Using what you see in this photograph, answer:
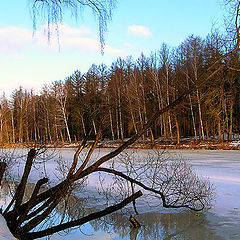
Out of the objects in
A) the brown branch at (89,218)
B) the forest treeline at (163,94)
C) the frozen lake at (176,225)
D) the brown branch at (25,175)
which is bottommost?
the frozen lake at (176,225)

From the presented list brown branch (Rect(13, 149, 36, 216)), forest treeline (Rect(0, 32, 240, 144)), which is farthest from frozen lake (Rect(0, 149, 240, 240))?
forest treeline (Rect(0, 32, 240, 144))

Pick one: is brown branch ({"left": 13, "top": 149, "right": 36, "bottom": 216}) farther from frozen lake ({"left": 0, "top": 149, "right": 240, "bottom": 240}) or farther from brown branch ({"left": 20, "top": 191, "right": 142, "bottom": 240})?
frozen lake ({"left": 0, "top": 149, "right": 240, "bottom": 240})

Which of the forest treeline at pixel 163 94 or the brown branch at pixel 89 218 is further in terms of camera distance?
the forest treeline at pixel 163 94

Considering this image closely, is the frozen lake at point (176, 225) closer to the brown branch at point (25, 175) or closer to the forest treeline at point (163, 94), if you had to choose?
the brown branch at point (25, 175)

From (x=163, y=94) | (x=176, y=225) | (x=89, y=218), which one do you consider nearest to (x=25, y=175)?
(x=89, y=218)

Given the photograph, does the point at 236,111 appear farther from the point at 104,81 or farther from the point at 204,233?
the point at 204,233

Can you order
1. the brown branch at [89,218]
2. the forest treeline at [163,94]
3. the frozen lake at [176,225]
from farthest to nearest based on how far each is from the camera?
1. the forest treeline at [163,94]
2. the frozen lake at [176,225]
3. the brown branch at [89,218]

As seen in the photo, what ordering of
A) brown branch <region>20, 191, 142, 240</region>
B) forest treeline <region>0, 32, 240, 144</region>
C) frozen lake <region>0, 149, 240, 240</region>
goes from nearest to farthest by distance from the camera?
1. brown branch <region>20, 191, 142, 240</region>
2. frozen lake <region>0, 149, 240, 240</region>
3. forest treeline <region>0, 32, 240, 144</region>

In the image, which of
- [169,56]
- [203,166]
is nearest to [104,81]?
[169,56]

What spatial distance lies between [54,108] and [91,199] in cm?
2508

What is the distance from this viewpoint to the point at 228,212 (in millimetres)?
6562

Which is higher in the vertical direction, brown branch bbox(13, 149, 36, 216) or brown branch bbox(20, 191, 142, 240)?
brown branch bbox(13, 149, 36, 216)

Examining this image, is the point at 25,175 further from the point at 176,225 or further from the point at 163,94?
the point at 163,94

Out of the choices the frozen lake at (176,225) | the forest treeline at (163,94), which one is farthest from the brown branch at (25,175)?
the forest treeline at (163,94)
